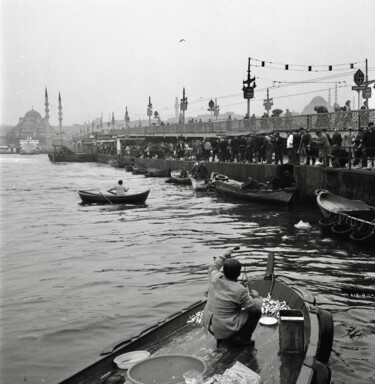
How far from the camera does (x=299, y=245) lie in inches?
626

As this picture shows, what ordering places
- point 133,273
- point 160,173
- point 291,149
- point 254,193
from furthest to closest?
point 160,173, point 291,149, point 254,193, point 133,273

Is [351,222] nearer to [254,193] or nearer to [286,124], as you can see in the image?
[254,193]

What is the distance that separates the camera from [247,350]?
6348mm

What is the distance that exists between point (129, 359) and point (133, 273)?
7.35m

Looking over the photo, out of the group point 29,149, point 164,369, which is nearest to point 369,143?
point 164,369

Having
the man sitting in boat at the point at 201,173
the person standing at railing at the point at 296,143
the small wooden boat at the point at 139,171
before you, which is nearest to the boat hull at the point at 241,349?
the person standing at railing at the point at 296,143

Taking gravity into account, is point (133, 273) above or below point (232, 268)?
below

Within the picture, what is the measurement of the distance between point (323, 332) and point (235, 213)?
17.6 meters

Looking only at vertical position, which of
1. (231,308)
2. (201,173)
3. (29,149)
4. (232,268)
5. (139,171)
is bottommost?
(139,171)

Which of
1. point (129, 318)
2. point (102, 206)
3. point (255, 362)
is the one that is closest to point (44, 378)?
point (129, 318)

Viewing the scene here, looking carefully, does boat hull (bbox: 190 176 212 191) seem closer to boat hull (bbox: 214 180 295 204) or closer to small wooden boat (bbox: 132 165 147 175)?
boat hull (bbox: 214 180 295 204)

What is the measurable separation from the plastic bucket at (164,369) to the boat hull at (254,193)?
18.8m

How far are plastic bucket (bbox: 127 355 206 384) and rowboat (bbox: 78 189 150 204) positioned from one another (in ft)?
72.0

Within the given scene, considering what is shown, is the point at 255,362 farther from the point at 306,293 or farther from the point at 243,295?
the point at 306,293
